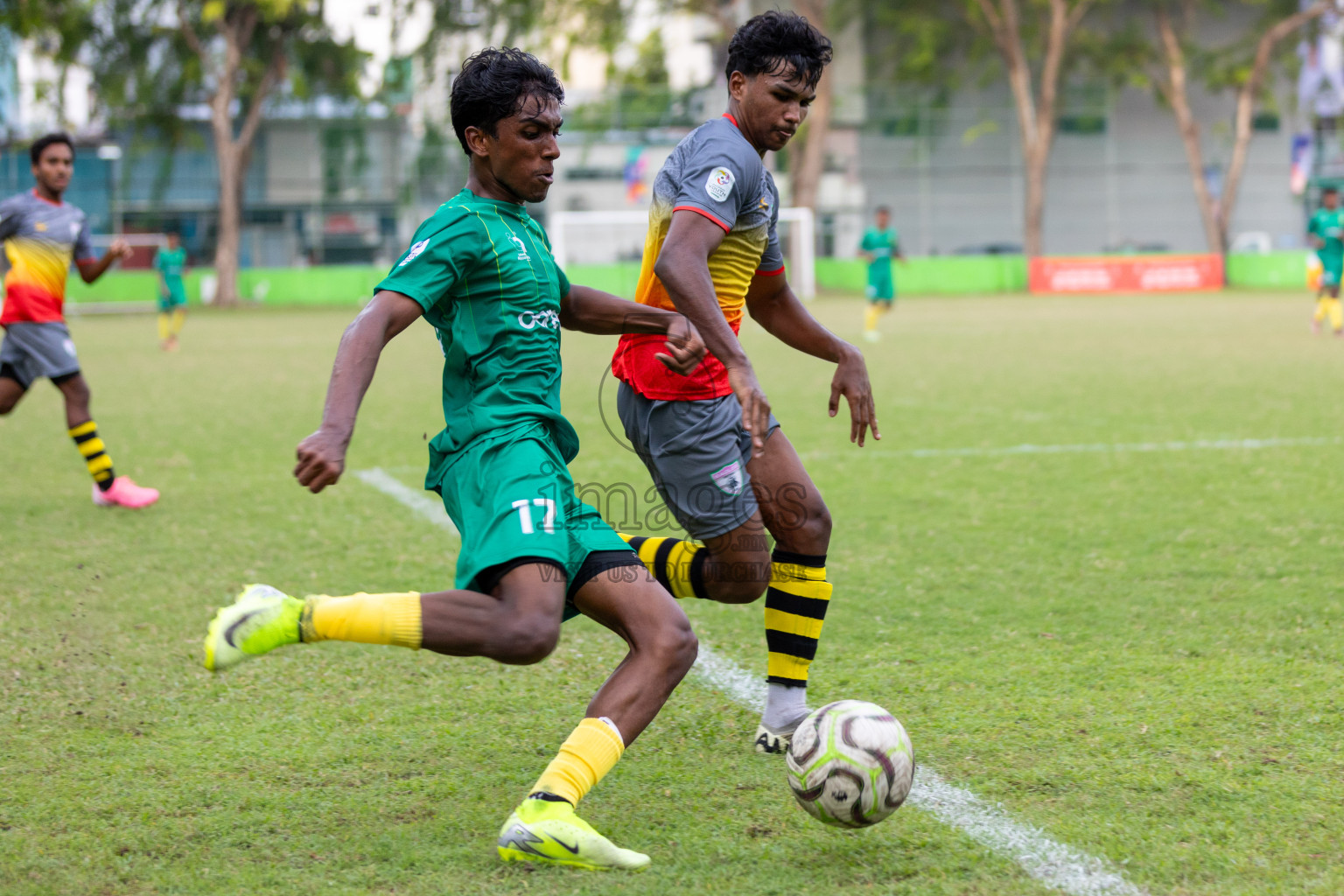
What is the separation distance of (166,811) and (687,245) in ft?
6.02

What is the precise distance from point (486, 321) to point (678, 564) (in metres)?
1.05

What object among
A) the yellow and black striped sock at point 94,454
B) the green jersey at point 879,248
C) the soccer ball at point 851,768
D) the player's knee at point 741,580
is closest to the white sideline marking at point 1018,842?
the soccer ball at point 851,768

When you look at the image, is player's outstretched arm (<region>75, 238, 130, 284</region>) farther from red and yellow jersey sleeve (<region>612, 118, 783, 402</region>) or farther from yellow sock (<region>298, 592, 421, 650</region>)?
yellow sock (<region>298, 592, 421, 650</region>)

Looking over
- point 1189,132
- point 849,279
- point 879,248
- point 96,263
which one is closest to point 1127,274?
point 849,279

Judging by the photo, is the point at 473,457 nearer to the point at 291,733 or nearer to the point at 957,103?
the point at 291,733

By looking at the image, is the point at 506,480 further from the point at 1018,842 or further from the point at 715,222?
the point at 1018,842

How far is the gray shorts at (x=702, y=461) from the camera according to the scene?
11.9ft

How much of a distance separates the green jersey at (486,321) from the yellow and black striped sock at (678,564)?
781 mm

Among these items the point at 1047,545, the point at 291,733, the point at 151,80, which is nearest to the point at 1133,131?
the point at 151,80

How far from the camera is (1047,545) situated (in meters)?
6.07

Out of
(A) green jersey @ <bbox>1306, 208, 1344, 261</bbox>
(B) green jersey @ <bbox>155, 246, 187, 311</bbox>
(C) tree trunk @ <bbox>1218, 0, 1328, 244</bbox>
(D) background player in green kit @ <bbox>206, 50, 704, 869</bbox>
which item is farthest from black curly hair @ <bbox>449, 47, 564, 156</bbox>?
(C) tree trunk @ <bbox>1218, 0, 1328, 244</bbox>

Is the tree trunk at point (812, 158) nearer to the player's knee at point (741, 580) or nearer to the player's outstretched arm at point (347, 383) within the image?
the player's knee at point (741, 580)

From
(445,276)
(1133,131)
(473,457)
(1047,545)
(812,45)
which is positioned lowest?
(1047,545)

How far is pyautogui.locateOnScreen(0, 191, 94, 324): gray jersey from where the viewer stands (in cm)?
748
